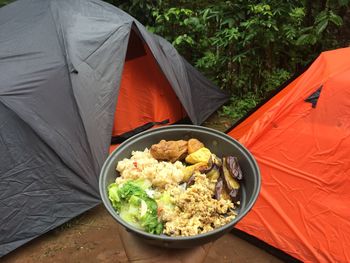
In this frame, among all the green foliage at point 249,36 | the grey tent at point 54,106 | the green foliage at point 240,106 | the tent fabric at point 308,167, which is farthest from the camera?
the green foliage at point 240,106

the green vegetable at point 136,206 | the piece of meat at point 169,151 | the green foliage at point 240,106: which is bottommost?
the green foliage at point 240,106

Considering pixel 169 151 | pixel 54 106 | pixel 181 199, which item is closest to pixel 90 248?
pixel 54 106

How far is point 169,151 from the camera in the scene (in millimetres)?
1645

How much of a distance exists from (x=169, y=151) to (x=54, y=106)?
1.47 m

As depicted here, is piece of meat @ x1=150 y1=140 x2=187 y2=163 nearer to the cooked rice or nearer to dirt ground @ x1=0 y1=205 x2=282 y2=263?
the cooked rice

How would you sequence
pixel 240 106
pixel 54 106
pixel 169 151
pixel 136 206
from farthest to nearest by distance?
pixel 240 106
pixel 54 106
pixel 169 151
pixel 136 206

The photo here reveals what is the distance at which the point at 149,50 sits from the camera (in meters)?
3.47

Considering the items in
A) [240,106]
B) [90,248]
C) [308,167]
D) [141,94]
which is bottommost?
[90,248]

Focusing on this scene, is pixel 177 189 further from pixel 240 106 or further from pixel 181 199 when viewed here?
pixel 240 106

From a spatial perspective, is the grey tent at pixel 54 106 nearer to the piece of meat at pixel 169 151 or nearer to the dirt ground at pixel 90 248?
the dirt ground at pixel 90 248

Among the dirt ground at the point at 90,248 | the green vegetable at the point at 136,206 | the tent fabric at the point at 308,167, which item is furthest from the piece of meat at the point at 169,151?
the dirt ground at the point at 90,248

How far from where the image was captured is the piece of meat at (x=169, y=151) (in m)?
1.65

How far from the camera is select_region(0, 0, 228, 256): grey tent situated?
2633 mm

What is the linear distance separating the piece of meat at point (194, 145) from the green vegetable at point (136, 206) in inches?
12.0
